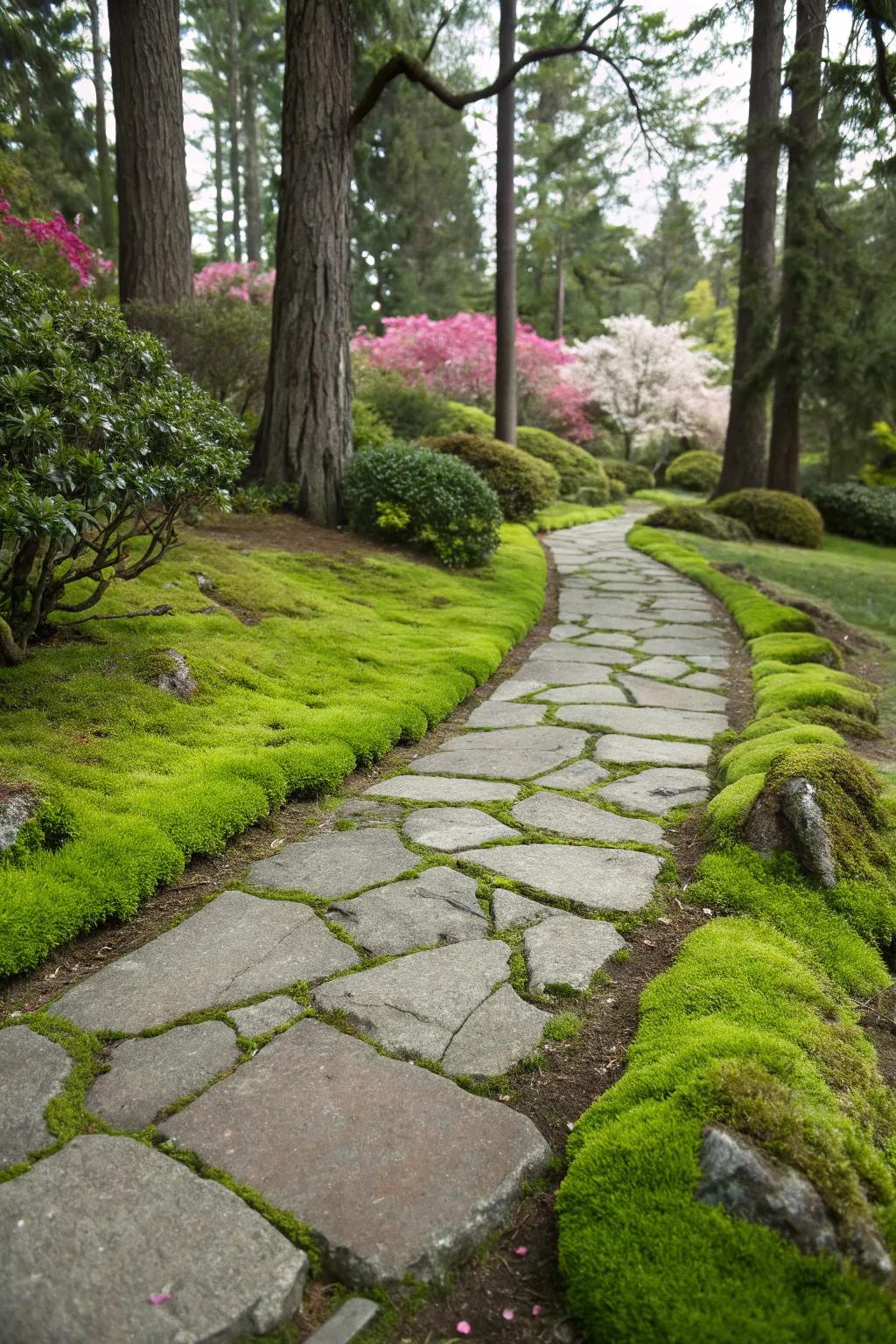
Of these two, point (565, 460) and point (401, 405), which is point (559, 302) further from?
point (401, 405)

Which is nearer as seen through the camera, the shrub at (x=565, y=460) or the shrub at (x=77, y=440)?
the shrub at (x=77, y=440)

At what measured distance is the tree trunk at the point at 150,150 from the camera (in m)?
7.71

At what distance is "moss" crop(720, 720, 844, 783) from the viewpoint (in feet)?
11.0

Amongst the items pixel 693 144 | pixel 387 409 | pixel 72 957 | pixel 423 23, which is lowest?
pixel 72 957

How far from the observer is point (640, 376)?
80.7ft

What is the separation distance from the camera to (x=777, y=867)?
265 cm

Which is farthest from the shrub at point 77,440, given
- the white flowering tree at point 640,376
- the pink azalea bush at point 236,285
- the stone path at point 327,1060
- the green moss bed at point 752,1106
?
the white flowering tree at point 640,376

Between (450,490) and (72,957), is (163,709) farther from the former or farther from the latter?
(450,490)

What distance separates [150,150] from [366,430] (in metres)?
3.29

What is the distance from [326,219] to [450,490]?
2654 millimetres

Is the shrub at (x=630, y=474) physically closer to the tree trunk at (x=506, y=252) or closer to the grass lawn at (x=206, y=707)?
the tree trunk at (x=506, y=252)

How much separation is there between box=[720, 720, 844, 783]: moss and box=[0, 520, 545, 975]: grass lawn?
1.53 meters

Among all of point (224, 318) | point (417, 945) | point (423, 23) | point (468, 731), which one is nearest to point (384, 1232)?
point (417, 945)

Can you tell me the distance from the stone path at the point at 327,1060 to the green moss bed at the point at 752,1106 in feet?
0.67
